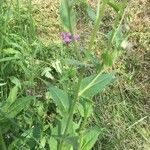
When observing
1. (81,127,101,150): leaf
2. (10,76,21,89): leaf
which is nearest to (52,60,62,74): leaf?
(10,76,21,89): leaf

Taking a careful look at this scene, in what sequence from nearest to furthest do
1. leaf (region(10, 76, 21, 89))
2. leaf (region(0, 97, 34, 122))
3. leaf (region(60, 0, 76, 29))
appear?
leaf (region(60, 0, 76, 29)), leaf (region(0, 97, 34, 122)), leaf (region(10, 76, 21, 89))

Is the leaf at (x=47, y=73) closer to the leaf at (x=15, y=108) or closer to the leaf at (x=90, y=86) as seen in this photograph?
the leaf at (x=15, y=108)

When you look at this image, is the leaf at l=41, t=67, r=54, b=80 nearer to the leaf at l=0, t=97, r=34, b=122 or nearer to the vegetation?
the vegetation

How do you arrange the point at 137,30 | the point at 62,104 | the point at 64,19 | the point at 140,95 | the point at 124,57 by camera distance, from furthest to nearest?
1. the point at 137,30
2. the point at 124,57
3. the point at 140,95
4. the point at 62,104
5. the point at 64,19

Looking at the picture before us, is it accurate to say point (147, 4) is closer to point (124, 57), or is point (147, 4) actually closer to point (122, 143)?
point (124, 57)

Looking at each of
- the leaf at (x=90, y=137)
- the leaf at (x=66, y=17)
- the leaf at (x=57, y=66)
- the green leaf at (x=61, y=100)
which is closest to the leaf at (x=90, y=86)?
the green leaf at (x=61, y=100)

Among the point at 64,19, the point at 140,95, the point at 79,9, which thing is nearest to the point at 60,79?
the point at 140,95

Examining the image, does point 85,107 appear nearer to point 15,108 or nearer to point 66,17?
point 15,108

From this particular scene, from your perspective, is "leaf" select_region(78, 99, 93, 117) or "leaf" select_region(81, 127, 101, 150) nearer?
"leaf" select_region(78, 99, 93, 117)

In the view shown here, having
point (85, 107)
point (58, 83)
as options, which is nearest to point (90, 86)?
point (85, 107)
